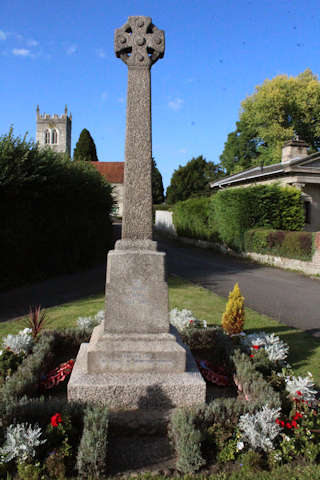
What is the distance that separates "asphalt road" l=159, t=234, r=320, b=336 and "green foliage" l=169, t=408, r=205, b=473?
4.88m

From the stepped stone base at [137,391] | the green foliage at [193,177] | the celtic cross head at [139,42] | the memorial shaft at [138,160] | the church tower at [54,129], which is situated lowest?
the stepped stone base at [137,391]

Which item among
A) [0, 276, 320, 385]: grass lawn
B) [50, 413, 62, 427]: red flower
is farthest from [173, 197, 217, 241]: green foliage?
[50, 413, 62, 427]: red flower

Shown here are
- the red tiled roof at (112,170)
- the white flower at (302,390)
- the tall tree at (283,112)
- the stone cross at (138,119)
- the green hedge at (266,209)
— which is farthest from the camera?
the red tiled roof at (112,170)

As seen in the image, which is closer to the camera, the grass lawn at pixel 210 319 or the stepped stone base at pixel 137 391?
the stepped stone base at pixel 137 391

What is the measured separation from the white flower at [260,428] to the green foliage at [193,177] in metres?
45.7

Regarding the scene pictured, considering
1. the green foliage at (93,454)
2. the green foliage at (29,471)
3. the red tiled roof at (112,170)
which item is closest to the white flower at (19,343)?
the green foliage at (29,471)

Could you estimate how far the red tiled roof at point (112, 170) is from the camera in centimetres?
5684

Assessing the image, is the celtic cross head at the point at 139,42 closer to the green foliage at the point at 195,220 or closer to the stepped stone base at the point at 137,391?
the stepped stone base at the point at 137,391

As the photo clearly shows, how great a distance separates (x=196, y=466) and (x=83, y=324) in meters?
3.47

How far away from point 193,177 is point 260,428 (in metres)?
47.2

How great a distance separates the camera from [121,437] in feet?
11.5

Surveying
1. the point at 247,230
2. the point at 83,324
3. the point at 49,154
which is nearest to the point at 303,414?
the point at 83,324

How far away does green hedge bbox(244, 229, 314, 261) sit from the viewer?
50.4ft

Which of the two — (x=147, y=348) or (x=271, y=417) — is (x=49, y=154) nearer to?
(x=147, y=348)
